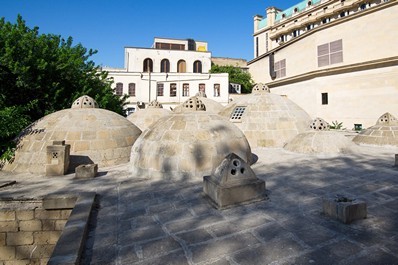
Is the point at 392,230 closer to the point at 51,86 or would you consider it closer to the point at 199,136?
the point at 199,136

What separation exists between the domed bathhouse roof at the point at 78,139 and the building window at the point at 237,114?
24.5 feet

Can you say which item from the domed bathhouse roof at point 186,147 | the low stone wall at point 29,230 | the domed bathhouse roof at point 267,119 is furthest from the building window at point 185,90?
the low stone wall at point 29,230

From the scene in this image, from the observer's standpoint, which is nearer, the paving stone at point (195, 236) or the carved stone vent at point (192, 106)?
the paving stone at point (195, 236)

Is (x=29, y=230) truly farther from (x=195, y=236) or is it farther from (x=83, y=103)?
(x=83, y=103)

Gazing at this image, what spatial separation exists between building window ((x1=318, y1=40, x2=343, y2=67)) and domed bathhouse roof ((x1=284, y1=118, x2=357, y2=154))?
1574 centimetres

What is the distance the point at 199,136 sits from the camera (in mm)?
8242

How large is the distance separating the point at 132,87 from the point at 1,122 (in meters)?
26.8

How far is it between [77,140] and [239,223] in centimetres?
870

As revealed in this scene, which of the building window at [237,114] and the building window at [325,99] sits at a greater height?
the building window at [325,99]

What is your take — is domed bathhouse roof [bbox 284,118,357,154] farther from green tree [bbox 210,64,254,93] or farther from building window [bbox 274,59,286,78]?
green tree [bbox 210,64,254,93]

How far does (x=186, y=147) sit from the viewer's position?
26.2ft

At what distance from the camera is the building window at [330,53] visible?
79.2 feet

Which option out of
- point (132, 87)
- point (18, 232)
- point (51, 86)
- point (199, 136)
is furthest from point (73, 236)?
point (132, 87)

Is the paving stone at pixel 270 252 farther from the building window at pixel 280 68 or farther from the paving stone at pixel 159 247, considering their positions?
the building window at pixel 280 68
